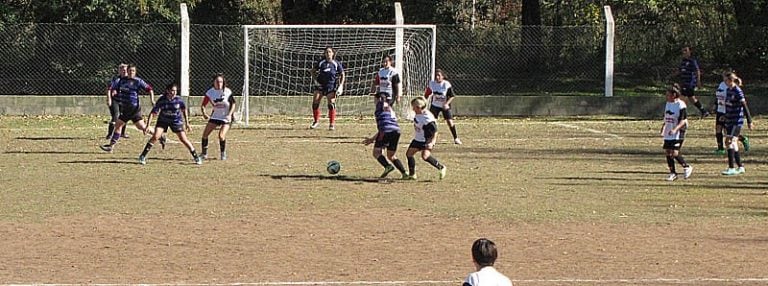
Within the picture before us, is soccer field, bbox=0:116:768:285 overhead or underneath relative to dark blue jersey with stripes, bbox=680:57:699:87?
underneath

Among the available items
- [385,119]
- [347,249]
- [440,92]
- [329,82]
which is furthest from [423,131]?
[329,82]

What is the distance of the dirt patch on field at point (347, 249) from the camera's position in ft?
37.1

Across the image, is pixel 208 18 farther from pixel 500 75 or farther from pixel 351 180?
pixel 351 180

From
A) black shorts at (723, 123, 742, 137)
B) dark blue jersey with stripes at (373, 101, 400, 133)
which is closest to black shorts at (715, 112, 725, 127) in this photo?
black shorts at (723, 123, 742, 137)

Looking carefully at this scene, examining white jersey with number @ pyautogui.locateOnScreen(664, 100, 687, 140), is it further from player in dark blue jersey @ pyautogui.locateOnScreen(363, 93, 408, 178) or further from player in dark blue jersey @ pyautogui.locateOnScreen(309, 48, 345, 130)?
player in dark blue jersey @ pyautogui.locateOnScreen(309, 48, 345, 130)

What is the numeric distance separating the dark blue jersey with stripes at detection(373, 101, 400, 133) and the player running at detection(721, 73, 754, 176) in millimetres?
4817

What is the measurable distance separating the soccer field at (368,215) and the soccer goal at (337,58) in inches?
299

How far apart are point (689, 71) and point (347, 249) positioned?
16.8 m

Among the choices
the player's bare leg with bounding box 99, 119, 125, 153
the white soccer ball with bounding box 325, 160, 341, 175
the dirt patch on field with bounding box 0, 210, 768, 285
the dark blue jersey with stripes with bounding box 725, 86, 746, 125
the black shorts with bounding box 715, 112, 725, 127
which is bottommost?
→ the dirt patch on field with bounding box 0, 210, 768, 285

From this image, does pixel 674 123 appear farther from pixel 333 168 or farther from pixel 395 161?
pixel 333 168

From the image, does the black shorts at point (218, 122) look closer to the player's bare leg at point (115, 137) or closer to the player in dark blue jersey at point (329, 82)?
the player's bare leg at point (115, 137)

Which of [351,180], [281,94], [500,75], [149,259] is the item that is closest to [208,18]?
[281,94]

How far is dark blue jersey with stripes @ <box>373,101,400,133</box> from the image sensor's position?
58.4 ft

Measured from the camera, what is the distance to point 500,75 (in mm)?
34219
